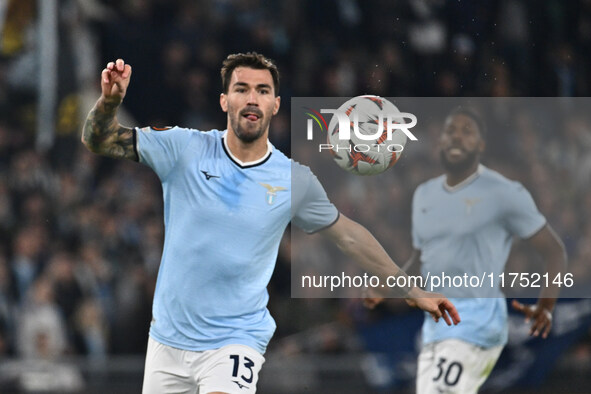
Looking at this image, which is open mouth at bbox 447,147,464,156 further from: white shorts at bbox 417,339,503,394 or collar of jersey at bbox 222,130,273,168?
collar of jersey at bbox 222,130,273,168

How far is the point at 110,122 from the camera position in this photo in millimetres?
5484

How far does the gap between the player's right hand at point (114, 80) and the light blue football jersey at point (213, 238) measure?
1.34 ft

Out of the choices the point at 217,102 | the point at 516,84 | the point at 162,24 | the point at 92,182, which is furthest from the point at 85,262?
the point at 516,84

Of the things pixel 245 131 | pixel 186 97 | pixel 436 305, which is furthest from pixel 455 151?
pixel 186 97

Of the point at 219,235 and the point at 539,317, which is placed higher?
the point at 219,235

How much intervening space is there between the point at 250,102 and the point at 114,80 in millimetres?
855

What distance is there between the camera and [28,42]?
12.8m

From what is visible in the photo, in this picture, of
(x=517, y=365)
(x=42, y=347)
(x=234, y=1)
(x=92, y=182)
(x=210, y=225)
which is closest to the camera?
(x=210, y=225)

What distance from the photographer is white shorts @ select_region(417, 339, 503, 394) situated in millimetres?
6906

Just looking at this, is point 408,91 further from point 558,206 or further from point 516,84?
point 558,206

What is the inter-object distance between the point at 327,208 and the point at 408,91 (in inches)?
209

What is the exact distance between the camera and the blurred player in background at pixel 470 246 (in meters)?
6.97

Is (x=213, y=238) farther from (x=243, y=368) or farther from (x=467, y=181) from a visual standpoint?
(x=467, y=181)

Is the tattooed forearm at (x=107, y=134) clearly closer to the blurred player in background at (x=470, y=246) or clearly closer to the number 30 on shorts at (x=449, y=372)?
the blurred player in background at (x=470, y=246)
